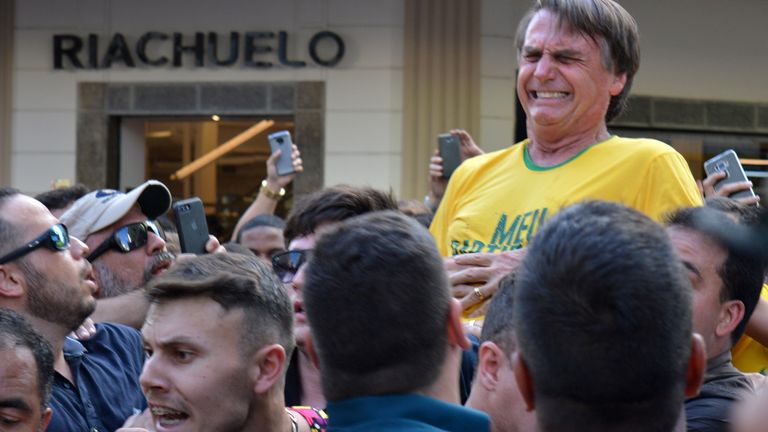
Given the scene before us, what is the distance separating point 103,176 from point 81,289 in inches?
285

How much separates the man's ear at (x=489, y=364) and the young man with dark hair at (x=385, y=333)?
53cm

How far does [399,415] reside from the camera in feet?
7.18

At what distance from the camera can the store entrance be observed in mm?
11562

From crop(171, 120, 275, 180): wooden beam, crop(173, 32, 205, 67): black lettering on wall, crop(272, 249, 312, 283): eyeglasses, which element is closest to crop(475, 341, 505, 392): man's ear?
crop(272, 249, 312, 283): eyeglasses

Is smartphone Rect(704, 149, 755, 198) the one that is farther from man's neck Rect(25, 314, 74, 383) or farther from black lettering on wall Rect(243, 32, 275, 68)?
black lettering on wall Rect(243, 32, 275, 68)

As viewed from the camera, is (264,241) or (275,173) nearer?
(264,241)

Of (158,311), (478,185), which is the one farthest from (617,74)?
(158,311)

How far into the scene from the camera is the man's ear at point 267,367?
317 centimetres

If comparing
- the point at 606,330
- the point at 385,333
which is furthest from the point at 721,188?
the point at 606,330

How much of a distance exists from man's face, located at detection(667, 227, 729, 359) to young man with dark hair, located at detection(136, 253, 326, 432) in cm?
105

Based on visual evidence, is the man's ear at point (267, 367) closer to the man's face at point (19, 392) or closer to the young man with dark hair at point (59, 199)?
the man's face at point (19, 392)

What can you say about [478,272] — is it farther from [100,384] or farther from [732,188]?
[732,188]

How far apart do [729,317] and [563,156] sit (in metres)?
0.66

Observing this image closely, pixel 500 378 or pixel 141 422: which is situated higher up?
pixel 500 378
